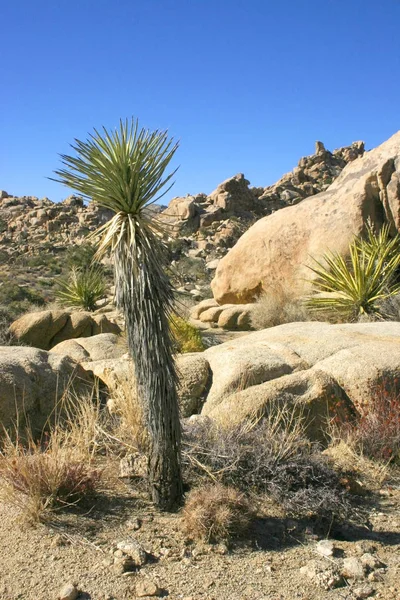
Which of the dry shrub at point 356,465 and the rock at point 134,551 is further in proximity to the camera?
the dry shrub at point 356,465

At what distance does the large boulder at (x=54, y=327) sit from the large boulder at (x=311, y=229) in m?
3.69

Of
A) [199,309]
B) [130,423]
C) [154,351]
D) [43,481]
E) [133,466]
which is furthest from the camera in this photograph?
[199,309]

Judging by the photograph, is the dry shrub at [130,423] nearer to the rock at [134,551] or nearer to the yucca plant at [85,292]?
the rock at [134,551]

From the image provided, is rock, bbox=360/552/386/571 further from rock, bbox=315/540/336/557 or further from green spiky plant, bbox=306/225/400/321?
green spiky plant, bbox=306/225/400/321

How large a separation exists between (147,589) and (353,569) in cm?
136

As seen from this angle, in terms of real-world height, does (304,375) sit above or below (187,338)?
below

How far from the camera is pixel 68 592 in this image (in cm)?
340

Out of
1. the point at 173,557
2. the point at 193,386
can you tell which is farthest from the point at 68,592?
the point at 193,386

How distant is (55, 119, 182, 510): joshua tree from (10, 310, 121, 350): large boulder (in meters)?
7.32

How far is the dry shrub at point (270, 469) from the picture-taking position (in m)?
4.49

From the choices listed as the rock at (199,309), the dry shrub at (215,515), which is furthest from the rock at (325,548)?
the rock at (199,309)

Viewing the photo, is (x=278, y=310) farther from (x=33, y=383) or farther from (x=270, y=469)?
(x=270, y=469)

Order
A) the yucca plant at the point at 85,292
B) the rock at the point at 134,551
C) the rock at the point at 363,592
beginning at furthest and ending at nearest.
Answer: the yucca plant at the point at 85,292, the rock at the point at 134,551, the rock at the point at 363,592

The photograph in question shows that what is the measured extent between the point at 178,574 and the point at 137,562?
0.29 meters
